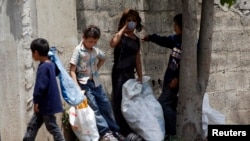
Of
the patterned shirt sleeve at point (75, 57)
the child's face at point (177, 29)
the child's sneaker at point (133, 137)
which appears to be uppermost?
the child's face at point (177, 29)

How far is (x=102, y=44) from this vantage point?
300 inches

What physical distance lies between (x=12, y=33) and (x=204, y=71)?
7.16ft

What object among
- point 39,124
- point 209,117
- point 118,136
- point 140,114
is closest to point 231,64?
point 209,117

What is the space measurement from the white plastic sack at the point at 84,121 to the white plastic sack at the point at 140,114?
56 cm

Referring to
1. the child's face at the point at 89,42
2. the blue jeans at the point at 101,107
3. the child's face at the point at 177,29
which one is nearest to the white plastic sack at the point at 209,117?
the child's face at the point at 177,29

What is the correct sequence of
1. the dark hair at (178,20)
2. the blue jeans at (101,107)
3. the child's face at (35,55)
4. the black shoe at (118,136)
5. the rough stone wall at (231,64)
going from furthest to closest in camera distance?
1. the rough stone wall at (231,64)
2. the dark hair at (178,20)
3. the black shoe at (118,136)
4. the blue jeans at (101,107)
5. the child's face at (35,55)

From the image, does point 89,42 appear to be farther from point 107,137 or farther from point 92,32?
point 107,137

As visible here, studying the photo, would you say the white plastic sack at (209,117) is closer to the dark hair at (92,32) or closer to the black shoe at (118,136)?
the black shoe at (118,136)

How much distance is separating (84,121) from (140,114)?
2.64ft

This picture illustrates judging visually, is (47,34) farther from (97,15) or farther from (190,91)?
(190,91)

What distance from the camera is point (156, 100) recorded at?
7574 mm

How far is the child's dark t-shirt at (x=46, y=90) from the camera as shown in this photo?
245 inches

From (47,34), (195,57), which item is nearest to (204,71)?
(195,57)

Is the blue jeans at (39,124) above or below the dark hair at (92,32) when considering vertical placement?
below
